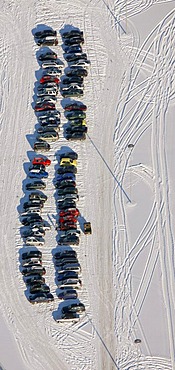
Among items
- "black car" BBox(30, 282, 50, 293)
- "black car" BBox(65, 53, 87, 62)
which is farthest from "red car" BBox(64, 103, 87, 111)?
"black car" BBox(30, 282, 50, 293)

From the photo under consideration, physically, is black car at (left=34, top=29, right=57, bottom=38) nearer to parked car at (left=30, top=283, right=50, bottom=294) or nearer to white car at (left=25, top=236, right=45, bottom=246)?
white car at (left=25, top=236, right=45, bottom=246)

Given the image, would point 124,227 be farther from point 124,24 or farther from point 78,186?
point 124,24

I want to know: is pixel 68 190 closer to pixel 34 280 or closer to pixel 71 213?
pixel 71 213

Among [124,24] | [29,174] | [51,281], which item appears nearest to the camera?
[51,281]

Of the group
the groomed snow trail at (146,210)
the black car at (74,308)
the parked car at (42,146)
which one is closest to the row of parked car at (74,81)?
the parked car at (42,146)

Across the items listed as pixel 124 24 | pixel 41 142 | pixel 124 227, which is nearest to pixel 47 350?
pixel 124 227

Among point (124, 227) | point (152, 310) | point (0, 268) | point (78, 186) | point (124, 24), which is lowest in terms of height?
point (152, 310)

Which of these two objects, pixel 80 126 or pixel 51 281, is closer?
pixel 51 281
